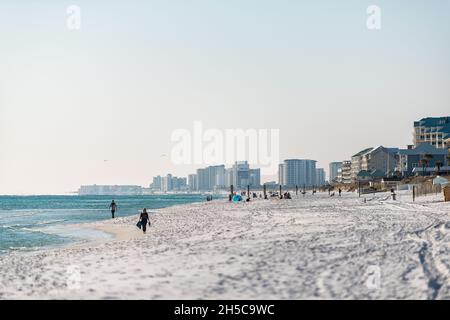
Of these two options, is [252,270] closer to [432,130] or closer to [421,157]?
[421,157]

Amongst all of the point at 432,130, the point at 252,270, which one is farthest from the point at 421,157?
the point at 252,270

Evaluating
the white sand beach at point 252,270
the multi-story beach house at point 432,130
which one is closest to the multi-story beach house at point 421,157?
the multi-story beach house at point 432,130

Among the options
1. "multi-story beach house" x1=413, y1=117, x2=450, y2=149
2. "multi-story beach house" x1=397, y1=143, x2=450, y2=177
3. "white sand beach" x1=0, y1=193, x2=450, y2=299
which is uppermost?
"multi-story beach house" x1=413, y1=117, x2=450, y2=149

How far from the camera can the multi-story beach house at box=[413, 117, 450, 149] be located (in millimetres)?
152337

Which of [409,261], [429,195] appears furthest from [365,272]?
[429,195]

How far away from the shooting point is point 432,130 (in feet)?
516

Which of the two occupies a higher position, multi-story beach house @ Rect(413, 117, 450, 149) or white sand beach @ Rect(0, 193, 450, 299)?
multi-story beach house @ Rect(413, 117, 450, 149)

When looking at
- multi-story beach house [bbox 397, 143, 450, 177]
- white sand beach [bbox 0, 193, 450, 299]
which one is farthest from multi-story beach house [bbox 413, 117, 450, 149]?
white sand beach [bbox 0, 193, 450, 299]

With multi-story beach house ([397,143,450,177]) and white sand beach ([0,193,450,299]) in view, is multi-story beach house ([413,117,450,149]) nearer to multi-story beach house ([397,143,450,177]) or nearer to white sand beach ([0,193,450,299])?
multi-story beach house ([397,143,450,177])
